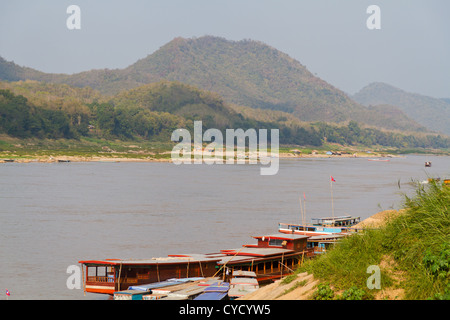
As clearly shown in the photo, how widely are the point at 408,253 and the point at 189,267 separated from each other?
14.3m

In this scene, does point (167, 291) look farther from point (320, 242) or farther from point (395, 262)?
point (320, 242)

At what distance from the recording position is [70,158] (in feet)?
464

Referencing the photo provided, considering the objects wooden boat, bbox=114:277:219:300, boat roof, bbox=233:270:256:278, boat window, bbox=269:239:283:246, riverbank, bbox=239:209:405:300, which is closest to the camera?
riverbank, bbox=239:209:405:300

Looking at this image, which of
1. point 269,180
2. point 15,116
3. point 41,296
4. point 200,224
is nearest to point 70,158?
point 15,116

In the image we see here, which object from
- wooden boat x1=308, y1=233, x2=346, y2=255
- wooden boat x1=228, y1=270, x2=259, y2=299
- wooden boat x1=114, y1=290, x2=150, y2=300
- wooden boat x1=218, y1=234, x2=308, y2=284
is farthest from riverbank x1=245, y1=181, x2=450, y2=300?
wooden boat x1=308, y1=233, x2=346, y2=255

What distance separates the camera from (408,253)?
15.8 meters

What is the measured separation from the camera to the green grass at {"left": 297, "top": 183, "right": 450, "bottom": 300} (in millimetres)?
14578

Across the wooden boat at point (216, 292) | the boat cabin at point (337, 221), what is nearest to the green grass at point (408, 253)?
the wooden boat at point (216, 292)

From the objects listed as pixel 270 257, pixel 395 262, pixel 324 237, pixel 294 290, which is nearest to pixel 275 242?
pixel 270 257

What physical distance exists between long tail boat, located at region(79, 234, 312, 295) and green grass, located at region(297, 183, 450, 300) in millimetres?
10548

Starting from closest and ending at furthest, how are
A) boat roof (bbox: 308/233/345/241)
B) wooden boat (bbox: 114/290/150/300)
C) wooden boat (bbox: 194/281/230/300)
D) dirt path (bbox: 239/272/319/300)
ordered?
dirt path (bbox: 239/272/319/300) → wooden boat (bbox: 194/281/230/300) → wooden boat (bbox: 114/290/150/300) → boat roof (bbox: 308/233/345/241)

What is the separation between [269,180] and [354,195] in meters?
25.5

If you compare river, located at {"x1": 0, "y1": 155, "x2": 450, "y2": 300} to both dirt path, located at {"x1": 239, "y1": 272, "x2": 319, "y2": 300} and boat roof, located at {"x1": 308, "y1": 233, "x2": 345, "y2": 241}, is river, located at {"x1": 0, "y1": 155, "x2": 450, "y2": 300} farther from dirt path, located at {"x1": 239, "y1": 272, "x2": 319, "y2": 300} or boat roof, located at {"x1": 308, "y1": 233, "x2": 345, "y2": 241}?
boat roof, located at {"x1": 308, "y1": 233, "x2": 345, "y2": 241}
